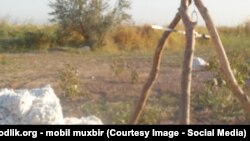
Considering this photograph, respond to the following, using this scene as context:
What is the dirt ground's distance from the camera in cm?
795

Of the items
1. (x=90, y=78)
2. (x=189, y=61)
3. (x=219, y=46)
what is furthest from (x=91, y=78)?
(x=189, y=61)

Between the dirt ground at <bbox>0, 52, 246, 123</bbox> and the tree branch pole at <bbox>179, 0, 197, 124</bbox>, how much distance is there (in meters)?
3.37

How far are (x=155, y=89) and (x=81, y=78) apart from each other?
1.73 metres

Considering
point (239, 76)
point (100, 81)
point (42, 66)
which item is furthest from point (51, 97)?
point (42, 66)

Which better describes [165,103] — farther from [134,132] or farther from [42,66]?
[42,66]

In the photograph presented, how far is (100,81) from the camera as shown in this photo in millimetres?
9141

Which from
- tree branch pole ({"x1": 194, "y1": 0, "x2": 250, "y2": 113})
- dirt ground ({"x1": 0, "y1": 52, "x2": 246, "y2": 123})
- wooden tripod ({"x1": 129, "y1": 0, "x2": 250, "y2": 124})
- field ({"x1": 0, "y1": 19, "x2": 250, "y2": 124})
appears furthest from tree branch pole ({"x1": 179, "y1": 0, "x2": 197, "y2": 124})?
dirt ground ({"x1": 0, "y1": 52, "x2": 246, "y2": 123})

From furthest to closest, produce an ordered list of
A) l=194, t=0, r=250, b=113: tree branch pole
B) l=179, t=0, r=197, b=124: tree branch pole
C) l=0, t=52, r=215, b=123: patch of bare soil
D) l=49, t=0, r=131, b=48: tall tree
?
l=49, t=0, r=131, b=48: tall tree
l=0, t=52, r=215, b=123: patch of bare soil
l=194, t=0, r=250, b=113: tree branch pole
l=179, t=0, r=197, b=124: tree branch pole

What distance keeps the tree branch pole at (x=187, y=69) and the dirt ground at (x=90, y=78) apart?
3372 millimetres

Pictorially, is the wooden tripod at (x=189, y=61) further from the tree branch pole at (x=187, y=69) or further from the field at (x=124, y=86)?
the field at (x=124, y=86)

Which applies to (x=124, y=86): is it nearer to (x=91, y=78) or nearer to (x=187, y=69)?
(x=91, y=78)

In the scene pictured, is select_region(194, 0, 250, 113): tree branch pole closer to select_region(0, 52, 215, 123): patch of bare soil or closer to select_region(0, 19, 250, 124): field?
select_region(0, 19, 250, 124): field

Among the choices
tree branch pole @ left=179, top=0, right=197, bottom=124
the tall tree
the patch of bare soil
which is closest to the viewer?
tree branch pole @ left=179, top=0, right=197, bottom=124

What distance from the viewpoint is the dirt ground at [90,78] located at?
795 centimetres
